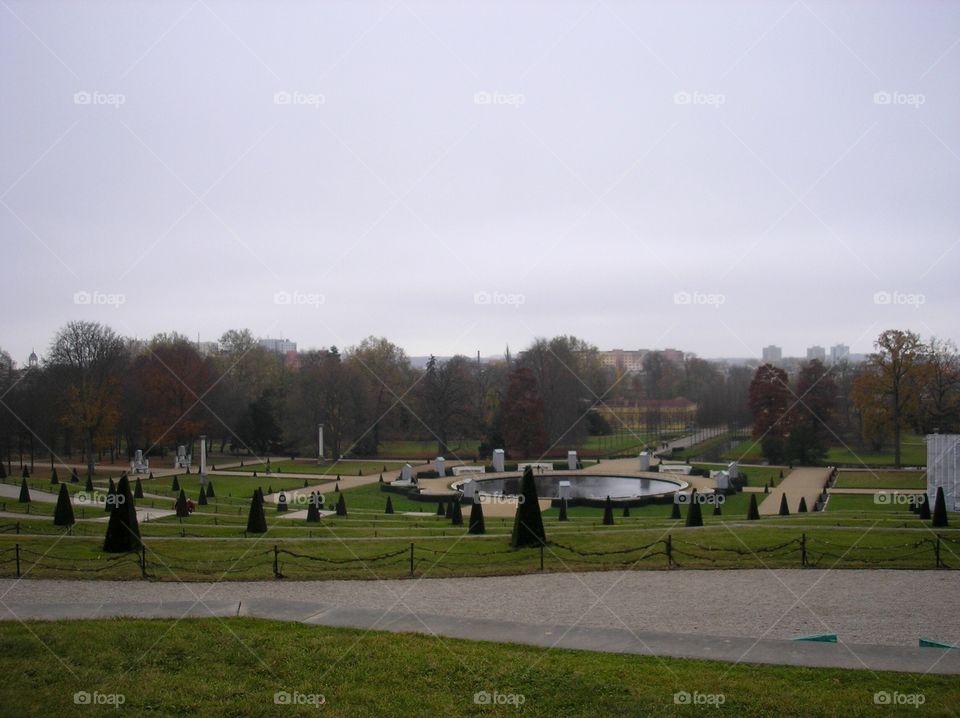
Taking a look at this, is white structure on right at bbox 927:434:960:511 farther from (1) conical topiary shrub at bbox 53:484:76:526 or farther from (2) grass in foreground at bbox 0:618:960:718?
(1) conical topiary shrub at bbox 53:484:76:526

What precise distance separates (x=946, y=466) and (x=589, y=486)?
18795 mm

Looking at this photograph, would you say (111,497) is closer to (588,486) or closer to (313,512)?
(313,512)

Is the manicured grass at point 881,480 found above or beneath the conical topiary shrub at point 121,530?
beneath

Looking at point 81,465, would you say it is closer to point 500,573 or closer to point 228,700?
point 500,573

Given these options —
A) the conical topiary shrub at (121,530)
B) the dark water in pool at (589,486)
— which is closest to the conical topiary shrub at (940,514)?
the dark water in pool at (589,486)

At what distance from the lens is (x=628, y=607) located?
14008mm

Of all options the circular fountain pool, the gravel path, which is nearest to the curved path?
the gravel path

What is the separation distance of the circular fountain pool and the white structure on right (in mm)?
11515

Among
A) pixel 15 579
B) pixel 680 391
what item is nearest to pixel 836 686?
pixel 15 579

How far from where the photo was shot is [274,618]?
12.2 m

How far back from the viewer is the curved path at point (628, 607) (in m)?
11.0

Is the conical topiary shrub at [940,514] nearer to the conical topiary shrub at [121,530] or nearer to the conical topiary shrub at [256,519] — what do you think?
the conical topiary shrub at [256,519]

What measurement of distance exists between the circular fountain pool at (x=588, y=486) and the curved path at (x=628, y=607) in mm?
21574

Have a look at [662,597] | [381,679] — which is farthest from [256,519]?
[381,679]
